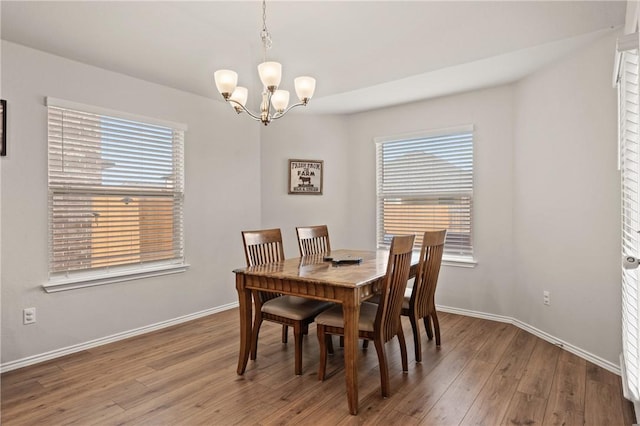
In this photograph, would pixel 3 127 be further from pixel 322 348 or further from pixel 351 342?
pixel 351 342

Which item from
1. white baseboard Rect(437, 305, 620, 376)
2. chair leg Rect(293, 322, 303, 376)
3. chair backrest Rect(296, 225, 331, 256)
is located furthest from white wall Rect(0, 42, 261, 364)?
white baseboard Rect(437, 305, 620, 376)

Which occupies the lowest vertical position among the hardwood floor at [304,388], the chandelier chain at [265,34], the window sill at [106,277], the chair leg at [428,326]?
the hardwood floor at [304,388]

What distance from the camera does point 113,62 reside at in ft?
10.1

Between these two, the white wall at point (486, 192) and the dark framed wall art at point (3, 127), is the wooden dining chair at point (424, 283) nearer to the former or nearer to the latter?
the white wall at point (486, 192)

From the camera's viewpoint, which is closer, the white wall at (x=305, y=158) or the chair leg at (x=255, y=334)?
the chair leg at (x=255, y=334)

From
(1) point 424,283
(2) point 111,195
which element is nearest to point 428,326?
(1) point 424,283

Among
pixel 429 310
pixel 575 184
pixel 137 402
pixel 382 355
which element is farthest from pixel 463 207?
pixel 137 402

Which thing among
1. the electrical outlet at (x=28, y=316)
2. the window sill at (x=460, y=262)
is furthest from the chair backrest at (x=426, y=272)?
the electrical outlet at (x=28, y=316)

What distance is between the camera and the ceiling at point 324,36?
7.59 feet

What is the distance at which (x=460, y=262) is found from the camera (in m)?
4.01

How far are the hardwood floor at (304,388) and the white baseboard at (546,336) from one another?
7 cm

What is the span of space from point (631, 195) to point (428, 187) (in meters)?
2.34

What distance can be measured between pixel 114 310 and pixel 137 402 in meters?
1.32

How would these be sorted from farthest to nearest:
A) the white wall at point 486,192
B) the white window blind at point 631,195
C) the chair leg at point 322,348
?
the white wall at point 486,192 → the chair leg at point 322,348 → the white window blind at point 631,195
